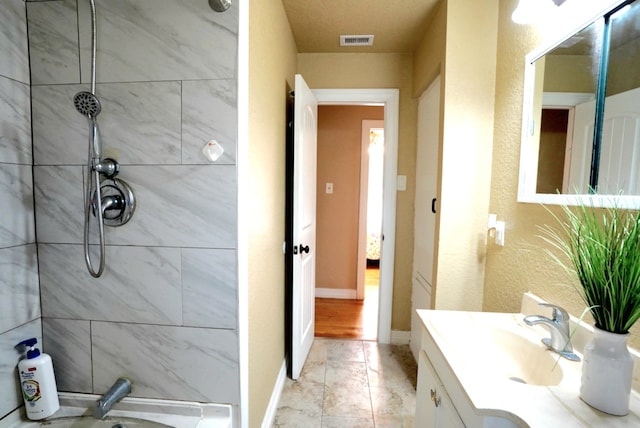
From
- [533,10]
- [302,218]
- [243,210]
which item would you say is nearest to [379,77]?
[533,10]

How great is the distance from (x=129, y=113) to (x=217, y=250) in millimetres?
612

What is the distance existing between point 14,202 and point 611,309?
6.19ft

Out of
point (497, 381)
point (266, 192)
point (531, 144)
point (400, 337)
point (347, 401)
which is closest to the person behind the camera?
point (497, 381)

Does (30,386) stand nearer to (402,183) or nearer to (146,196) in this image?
(146,196)

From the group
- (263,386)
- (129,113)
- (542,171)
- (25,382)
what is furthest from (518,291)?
(25,382)

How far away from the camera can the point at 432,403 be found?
3.30 feet

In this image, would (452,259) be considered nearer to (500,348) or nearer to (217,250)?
(500,348)

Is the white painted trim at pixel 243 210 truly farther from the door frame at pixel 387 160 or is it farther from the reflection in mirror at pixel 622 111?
the door frame at pixel 387 160

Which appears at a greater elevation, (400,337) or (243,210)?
(243,210)

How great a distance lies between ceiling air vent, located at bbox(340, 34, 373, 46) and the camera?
1.99m

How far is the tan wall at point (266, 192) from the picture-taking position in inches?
47.2

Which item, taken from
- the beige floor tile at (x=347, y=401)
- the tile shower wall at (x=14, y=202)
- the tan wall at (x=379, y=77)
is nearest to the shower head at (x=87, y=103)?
the tile shower wall at (x=14, y=202)

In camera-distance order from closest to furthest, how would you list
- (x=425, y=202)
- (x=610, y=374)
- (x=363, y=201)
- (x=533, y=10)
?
(x=610, y=374)
(x=533, y=10)
(x=425, y=202)
(x=363, y=201)

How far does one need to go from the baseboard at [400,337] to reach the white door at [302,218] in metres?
0.74
